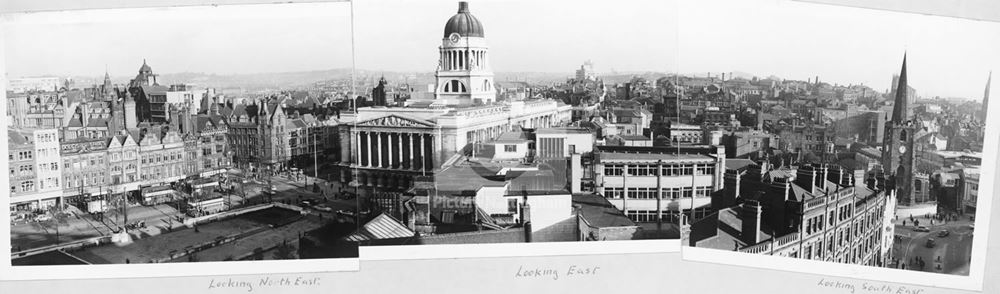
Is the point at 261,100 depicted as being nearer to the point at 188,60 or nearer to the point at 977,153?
the point at 188,60

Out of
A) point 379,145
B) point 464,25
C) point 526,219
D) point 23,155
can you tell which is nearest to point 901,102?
point 526,219

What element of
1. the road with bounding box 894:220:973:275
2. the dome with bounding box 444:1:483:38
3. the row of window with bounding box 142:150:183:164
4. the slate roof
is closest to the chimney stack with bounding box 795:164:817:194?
the road with bounding box 894:220:973:275

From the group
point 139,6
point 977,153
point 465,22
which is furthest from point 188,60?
point 977,153

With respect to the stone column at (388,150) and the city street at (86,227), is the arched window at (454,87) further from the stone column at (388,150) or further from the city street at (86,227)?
the city street at (86,227)

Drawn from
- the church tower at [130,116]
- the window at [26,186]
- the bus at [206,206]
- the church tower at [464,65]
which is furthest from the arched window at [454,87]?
the window at [26,186]

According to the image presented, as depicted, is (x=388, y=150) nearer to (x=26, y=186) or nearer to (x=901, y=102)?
(x=26, y=186)
